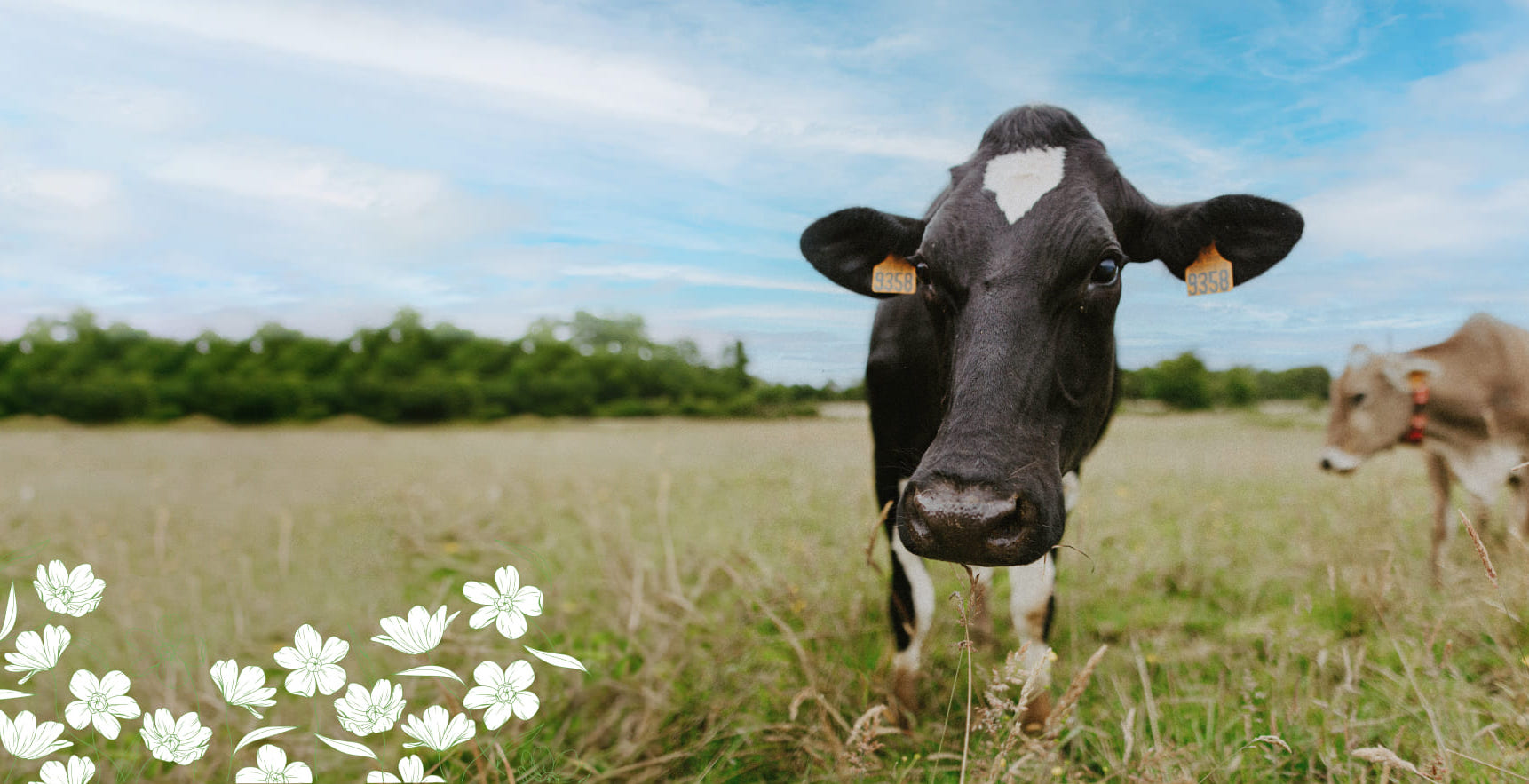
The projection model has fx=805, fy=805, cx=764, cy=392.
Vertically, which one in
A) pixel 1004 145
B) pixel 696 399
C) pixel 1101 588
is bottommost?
pixel 1101 588

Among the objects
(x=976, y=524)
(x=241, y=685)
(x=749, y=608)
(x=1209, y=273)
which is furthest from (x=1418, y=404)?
(x=241, y=685)

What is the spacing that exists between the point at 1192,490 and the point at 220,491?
9351 millimetres

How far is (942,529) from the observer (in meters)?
2.12

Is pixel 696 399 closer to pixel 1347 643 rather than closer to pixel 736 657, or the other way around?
pixel 736 657

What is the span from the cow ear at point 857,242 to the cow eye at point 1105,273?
78 centimetres

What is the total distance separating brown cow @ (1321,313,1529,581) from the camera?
223 inches

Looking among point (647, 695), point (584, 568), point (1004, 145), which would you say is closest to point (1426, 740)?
point (1004, 145)

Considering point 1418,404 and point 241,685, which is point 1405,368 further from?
point 241,685

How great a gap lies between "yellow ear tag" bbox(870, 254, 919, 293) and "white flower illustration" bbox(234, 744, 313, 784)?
2.65m

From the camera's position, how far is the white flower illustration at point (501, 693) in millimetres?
1372

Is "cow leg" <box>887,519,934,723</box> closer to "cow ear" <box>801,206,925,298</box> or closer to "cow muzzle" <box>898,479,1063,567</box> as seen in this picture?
"cow ear" <box>801,206,925,298</box>

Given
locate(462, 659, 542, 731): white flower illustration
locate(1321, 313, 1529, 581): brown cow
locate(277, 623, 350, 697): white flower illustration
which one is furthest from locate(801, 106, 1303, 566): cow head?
locate(1321, 313, 1529, 581): brown cow

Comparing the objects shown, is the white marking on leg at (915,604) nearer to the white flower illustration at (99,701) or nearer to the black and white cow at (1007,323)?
the black and white cow at (1007,323)

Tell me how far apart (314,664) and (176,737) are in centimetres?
28
